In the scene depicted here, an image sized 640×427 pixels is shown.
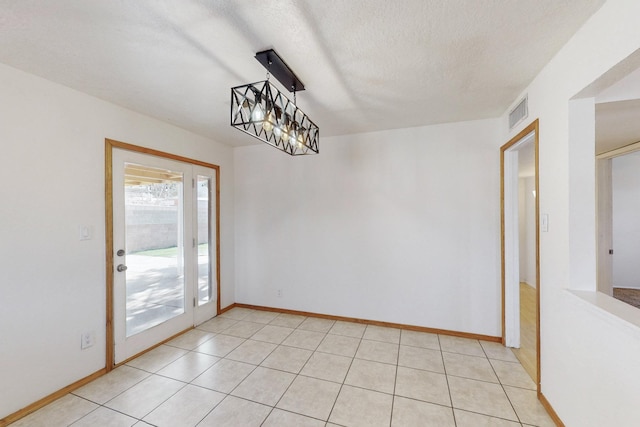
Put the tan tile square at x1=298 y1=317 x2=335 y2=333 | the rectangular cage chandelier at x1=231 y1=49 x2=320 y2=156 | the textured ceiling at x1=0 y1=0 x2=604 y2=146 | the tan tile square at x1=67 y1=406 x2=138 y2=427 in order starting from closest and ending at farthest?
1. the textured ceiling at x1=0 y1=0 x2=604 y2=146
2. the rectangular cage chandelier at x1=231 y1=49 x2=320 y2=156
3. the tan tile square at x1=67 y1=406 x2=138 y2=427
4. the tan tile square at x1=298 y1=317 x2=335 y2=333

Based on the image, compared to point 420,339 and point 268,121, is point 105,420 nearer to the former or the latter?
A: point 268,121

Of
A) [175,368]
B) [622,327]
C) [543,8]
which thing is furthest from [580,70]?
[175,368]

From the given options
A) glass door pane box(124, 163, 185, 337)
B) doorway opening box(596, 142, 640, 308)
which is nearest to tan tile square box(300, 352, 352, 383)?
glass door pane box(124, 163, 185, 337)

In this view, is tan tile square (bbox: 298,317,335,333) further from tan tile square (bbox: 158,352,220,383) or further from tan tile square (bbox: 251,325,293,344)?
tan tile square (bbox: 158,352,220,383)

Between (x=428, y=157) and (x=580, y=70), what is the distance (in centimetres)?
167

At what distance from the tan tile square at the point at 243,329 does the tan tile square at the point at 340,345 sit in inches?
36.9

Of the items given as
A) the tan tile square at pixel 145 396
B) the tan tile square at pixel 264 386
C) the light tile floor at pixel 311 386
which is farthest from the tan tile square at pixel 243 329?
the tan tile square at pixel 145 396

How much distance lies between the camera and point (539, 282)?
2.03 metres

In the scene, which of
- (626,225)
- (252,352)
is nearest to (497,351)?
(252,352)

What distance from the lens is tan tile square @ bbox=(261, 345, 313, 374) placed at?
8.04ft

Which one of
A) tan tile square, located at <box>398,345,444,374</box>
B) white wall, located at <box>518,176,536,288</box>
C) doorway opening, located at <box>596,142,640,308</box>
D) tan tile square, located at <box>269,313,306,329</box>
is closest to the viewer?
tan tile square, located at <box>398,345,444,374</box>

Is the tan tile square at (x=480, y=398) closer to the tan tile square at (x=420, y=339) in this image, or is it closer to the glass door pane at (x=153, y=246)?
the tan tile square at (x=420, y=339)

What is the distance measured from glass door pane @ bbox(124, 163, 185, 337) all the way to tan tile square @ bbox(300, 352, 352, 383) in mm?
1823

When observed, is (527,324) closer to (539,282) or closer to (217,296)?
(539,282)
